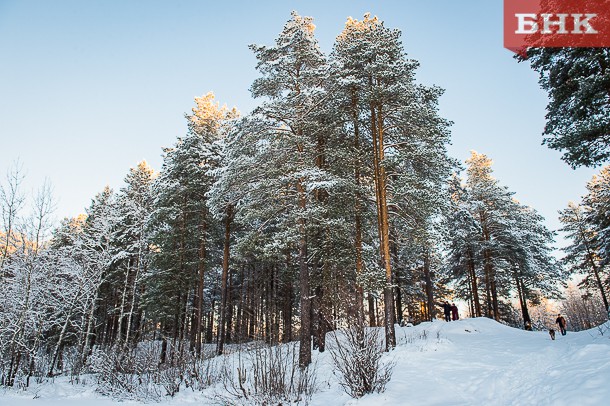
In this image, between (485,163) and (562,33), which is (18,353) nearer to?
(562,33)

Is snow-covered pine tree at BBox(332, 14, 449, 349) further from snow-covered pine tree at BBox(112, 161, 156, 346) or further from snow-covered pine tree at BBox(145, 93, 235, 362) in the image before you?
snow-covered pine tree at BBox(112, 161, 156, 346)

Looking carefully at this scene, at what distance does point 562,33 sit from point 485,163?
53.3 ft

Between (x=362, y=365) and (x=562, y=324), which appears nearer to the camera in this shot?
(x=362, y=365)

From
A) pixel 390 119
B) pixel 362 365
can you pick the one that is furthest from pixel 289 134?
pixel 362 365

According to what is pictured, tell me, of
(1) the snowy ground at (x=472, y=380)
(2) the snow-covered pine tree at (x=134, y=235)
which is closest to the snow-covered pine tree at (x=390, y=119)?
(1) the snowy ground at (x=472, y=380)

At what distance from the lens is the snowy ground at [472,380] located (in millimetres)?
5273

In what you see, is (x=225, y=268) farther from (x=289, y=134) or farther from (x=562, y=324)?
(x=562, y=324)

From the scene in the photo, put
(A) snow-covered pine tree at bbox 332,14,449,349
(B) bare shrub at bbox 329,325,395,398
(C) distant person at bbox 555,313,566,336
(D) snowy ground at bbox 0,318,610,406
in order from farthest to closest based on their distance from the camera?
(C) distant person at bbox 555,313,566,336, (A) snow-covered pine tree at bbox 332,14,449,349, (B) bare shrub at bbox 329,325,395,398, (D) snowy ground at bbox 0,318,610,406

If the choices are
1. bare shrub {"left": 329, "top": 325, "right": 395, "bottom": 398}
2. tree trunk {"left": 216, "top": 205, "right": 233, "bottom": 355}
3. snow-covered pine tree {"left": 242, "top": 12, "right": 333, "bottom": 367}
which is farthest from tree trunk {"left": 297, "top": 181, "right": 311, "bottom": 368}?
tree trunk {"left": 216, "top": 205, "right": 233, "bottom": 355}

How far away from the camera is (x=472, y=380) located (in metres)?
7.87

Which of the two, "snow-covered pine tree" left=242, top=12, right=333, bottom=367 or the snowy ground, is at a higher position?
"snow-covered pine tree" left=242, top=12, right=333, bottom=367

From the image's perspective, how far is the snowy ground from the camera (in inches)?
208

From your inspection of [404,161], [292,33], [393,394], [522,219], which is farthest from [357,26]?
[522,219]

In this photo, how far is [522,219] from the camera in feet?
84.2
